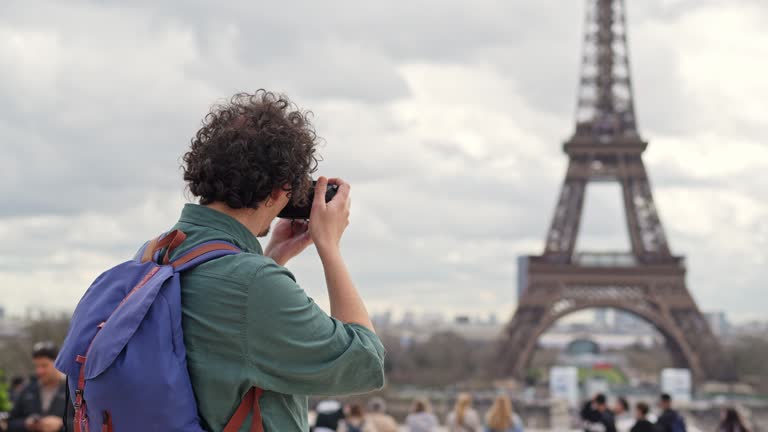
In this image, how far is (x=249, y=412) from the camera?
6.21 ft

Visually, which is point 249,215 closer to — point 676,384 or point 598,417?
point 598,417

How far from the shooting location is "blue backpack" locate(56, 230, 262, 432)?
179 cm

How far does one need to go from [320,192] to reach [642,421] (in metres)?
8.65

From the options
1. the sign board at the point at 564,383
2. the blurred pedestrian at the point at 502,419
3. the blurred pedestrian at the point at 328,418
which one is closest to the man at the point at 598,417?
the blurred pedestrian at the point at 502,419

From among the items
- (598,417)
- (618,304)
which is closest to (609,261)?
(618,304)

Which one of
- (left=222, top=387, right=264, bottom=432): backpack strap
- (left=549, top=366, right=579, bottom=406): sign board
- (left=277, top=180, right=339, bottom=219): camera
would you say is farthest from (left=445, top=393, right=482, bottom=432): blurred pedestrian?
(left=549, top=366, right=579, bottom=406): sign board

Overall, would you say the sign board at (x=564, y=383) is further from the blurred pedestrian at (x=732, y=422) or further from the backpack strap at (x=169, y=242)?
the backpack strap at (x=169, y=242)

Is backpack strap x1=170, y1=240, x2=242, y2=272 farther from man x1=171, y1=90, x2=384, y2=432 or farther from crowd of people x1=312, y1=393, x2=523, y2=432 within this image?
crowd of people x1=312, y1=393, x2=523, y2=432

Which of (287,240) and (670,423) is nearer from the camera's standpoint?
(287,240)

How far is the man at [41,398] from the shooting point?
554 centimetres

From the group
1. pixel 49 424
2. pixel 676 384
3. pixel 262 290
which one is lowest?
pixel 49 424

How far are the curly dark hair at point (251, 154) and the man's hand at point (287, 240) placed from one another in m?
0.33

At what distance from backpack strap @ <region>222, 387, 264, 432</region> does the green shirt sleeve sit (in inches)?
1.5

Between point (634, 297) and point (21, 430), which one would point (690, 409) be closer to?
point (634, 297)
